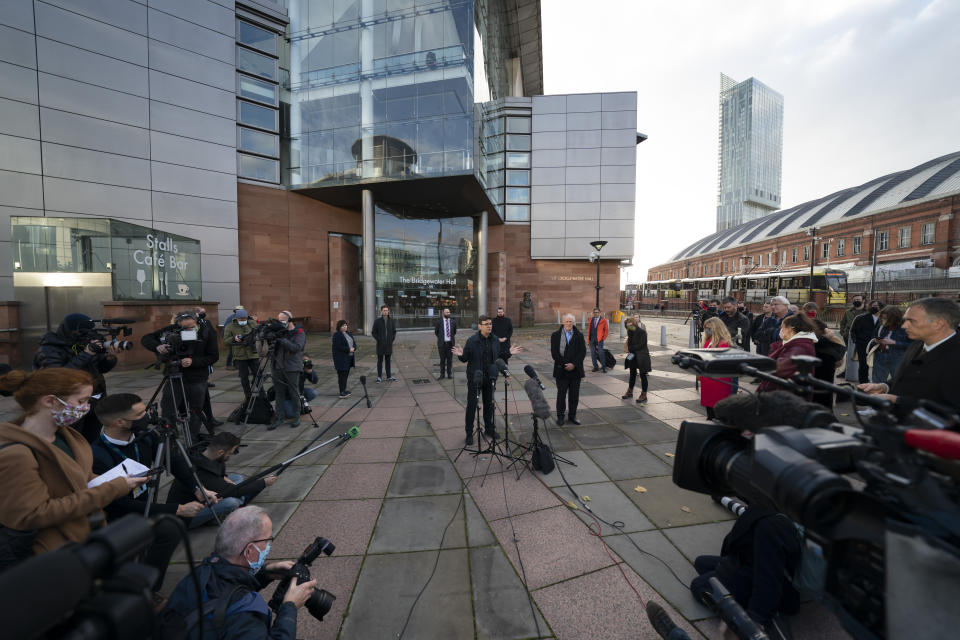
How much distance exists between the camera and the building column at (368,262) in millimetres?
19406

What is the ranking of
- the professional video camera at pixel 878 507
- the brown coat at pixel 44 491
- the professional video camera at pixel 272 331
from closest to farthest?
1. the professional video camera at pixel 878 507
2. the brown coat at pixel 44 491
3. the professional video camera at pixel 272 331

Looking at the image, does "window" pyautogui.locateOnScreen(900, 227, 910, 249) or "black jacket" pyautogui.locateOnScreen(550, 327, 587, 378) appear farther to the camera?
"window" pyautogui.locateOnScreen(900, 227, 910, 249)

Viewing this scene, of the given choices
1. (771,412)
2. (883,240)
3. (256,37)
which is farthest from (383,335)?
(883,240)

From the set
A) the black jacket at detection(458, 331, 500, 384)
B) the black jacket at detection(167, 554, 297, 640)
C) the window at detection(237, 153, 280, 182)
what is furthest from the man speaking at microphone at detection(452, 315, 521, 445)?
the window at detection(237, 153, 280, 182)

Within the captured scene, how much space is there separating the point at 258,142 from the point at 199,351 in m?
18.0

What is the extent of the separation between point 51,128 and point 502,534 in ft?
70.6

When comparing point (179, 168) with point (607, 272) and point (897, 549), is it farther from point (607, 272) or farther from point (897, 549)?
point (607, 272)

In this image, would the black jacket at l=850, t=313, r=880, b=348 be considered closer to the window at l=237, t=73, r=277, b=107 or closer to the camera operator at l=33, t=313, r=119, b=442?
the camera operator at l=33, t=313, r=119, b=442

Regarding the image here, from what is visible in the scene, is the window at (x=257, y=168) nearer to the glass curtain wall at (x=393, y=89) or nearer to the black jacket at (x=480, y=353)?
the glass curtain wall at (x=393, y=89)

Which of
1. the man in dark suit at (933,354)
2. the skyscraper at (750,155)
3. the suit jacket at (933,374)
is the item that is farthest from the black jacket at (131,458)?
the skyscraper at (750,155)

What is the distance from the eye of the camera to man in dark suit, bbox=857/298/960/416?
2.74 metres

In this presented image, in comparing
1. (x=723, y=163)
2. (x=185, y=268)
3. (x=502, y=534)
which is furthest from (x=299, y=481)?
(x=723, y=163)

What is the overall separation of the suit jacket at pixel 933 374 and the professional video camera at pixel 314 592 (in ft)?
14.0

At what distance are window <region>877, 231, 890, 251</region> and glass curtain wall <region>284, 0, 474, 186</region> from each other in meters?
44.9
